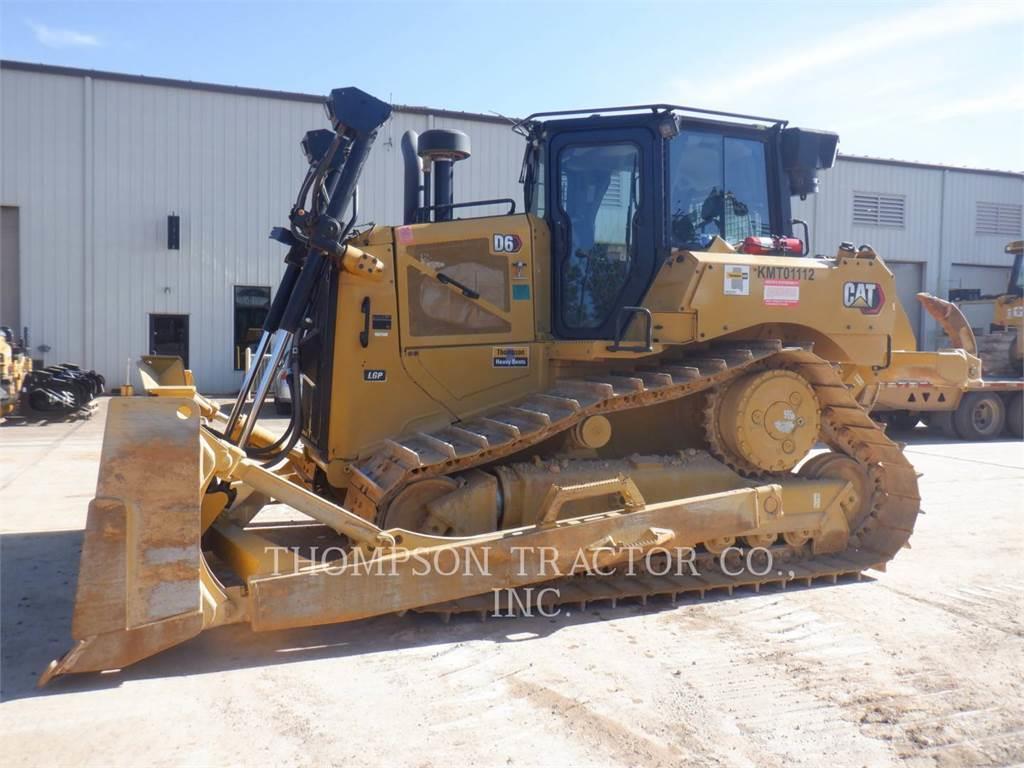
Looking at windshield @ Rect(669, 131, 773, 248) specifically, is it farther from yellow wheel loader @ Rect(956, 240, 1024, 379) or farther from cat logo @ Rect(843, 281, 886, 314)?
yellow wheel loader @ Rect(956, 240, 1024, 379)

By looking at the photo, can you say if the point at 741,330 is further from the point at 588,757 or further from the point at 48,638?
the point at 48,638

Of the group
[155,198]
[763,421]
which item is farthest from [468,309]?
[155,198]

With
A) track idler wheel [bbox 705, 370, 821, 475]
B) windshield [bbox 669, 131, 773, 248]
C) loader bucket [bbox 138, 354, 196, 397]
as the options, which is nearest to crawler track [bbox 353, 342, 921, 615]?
track idler wheel [bbox 705, 370, 821, 475]

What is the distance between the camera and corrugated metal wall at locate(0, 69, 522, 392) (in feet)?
62.5

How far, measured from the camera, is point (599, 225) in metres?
5.82

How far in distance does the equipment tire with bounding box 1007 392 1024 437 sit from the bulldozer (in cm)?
1179

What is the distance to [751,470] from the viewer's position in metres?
5.84

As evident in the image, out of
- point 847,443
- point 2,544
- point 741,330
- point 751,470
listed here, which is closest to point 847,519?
point 847,443

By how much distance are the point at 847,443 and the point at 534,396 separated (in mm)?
2383

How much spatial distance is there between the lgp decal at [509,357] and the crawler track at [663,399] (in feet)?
0.87

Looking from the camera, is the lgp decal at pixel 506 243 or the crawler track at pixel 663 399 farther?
the lgp decal at pixel 506 243

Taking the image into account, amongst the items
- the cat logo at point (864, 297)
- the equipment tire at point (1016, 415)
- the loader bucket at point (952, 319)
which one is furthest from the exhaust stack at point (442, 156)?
the equipment tire at point (1016, 415)

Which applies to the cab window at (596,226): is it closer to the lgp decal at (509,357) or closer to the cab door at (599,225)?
the cab door at (599,225)

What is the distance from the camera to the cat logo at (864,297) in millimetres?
6098
